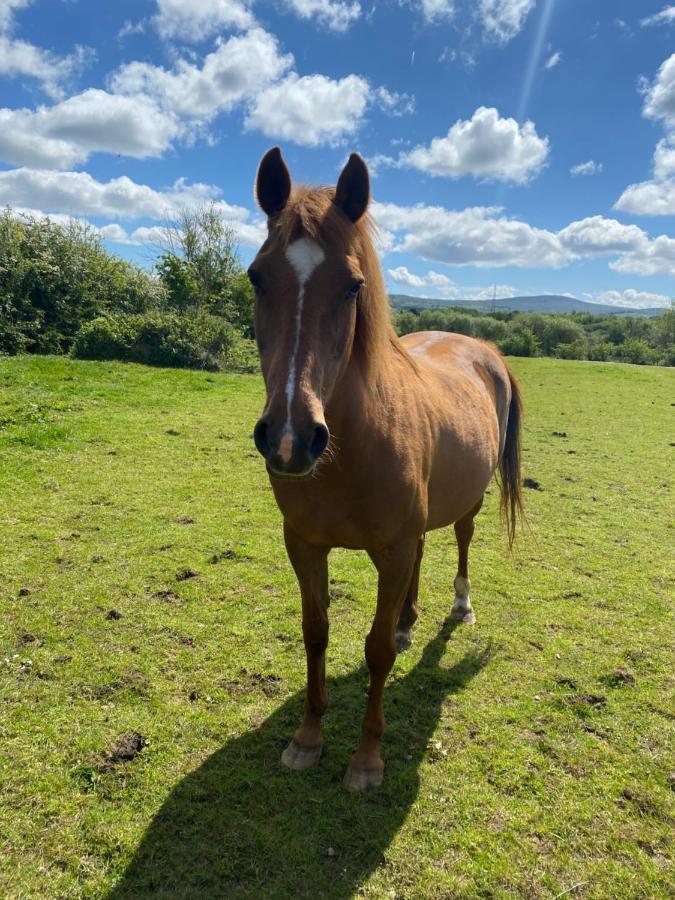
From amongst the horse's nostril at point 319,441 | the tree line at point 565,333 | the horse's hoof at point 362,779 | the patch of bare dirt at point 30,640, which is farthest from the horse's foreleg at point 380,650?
the tree line at point 565,333

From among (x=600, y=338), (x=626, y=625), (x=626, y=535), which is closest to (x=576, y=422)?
(x=626, y=535)

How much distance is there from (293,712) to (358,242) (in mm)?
2437

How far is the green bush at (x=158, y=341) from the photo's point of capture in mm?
14477

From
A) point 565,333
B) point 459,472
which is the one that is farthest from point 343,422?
point 565,333

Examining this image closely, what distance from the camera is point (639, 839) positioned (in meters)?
2.13

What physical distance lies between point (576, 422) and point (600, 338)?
167ft

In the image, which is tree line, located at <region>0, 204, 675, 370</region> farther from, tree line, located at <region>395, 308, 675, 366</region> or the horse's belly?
tree line, located at <region>395, 308, 675, 366</region>

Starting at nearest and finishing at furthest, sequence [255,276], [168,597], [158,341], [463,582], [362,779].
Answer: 1. [255,276]
2. [362,779]
3. [168,597]
4. [463,582]
5. [158,341]

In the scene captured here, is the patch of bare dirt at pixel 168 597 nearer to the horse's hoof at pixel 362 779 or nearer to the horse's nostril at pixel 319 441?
the horse's hoof at pixel 362 779

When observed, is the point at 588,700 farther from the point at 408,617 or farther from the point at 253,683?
the point at 253,683

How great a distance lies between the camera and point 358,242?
2016mm

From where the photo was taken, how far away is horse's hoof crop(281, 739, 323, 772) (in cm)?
247

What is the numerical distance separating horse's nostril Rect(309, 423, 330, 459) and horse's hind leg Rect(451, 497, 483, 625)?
263cm

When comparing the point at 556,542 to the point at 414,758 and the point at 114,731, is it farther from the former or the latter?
the point at 114,731
